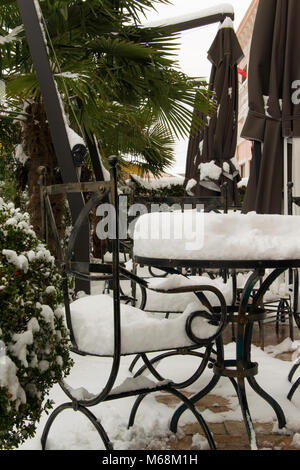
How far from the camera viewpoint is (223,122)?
4.56 meters

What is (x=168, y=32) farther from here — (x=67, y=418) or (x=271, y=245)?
(x=67, y=418)

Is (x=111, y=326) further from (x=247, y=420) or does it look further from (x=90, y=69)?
(x=90, y=69)

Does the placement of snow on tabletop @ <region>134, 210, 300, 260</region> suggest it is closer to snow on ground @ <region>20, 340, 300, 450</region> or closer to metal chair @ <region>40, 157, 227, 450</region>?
metal chair @ <region>40, 157, 227, 450</region>

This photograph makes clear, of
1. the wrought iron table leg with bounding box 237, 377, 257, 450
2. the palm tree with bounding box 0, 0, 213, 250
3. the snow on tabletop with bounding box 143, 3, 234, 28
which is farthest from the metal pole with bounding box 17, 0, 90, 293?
the snow on tabletop with bounding box 143, 3, 234, 28

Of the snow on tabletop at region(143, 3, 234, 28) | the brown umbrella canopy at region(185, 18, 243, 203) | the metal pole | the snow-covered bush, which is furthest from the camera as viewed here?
the snow on tabletop at region(143, 3, 234, 28)

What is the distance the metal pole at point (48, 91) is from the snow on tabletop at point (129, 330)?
151cm

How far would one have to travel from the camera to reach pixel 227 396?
2.13 m

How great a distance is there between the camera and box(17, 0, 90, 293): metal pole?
2805 mm

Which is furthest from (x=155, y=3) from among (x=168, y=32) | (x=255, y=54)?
(x=255, y=54)

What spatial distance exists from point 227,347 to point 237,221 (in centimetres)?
160

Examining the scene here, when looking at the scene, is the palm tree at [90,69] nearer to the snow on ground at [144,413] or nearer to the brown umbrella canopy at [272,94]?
the brown umbrella canopy at [272,94]

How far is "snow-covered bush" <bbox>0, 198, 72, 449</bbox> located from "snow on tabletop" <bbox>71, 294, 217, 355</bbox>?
86 millimetres

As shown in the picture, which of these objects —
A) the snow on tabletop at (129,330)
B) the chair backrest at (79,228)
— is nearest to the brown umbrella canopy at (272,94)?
the snow on tabletop at (129,330)

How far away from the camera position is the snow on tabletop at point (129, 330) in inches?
54.7
